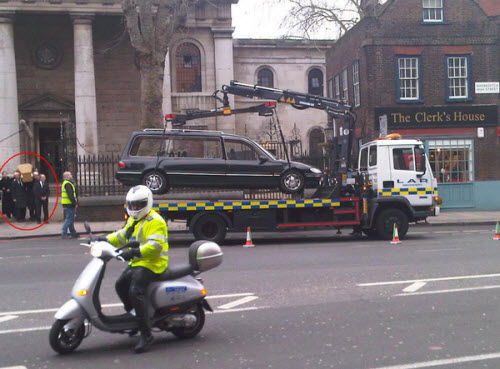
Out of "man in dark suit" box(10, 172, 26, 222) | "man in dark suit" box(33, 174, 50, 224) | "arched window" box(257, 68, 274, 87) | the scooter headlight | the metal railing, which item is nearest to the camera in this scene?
the scooter headlight

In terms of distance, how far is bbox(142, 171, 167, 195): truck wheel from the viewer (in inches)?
527

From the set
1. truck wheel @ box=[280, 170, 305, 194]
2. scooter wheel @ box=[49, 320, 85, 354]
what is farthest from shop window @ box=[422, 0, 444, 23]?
scooter wheel @ box=[49, 320, 85, 354]

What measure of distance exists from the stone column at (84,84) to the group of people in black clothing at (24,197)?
266 inches

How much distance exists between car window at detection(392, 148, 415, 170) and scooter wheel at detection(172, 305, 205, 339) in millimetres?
9909

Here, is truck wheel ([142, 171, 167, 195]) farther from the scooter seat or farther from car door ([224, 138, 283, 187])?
the scooter seat

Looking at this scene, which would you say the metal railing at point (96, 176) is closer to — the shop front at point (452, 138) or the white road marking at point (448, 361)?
the shop front at point (452, 138)

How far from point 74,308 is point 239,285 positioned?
12.2ft

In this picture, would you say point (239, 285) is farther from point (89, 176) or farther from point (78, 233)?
point (89, 176)

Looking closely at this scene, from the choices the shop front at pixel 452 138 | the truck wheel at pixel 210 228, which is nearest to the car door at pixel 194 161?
the truck wheel at pixel 210 228

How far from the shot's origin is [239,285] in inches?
336

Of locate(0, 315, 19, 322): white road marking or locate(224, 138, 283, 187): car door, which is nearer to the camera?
locate(0, 315, 19, 322): white road marking

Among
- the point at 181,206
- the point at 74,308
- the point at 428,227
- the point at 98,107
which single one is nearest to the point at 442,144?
the point at 428,227

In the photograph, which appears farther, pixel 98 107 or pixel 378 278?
pixel 98 107

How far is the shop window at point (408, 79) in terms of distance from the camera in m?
23.1
